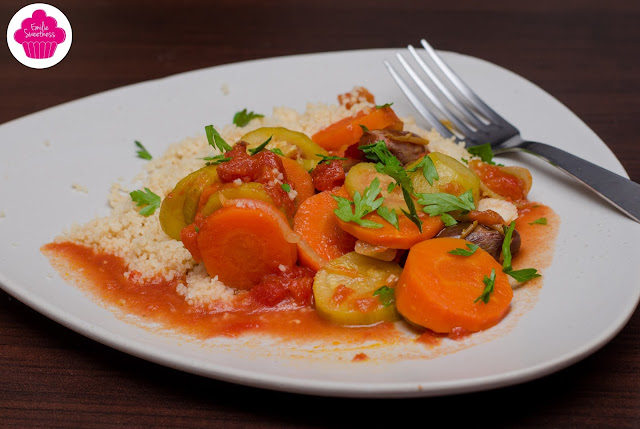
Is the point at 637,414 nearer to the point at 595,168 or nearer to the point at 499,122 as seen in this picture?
the point at 595,168

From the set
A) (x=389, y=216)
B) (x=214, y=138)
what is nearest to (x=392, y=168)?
(x=389, y=216)

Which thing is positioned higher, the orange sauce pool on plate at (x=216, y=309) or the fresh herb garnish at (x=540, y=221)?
the fresh herb garnish at (x=540, y=221)

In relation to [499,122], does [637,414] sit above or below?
below

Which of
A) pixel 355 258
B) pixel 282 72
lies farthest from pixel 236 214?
pixel 282 72

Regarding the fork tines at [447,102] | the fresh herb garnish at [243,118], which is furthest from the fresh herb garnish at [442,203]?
the fresh herb garnish at [243,118]

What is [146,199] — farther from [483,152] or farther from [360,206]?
[483,152]

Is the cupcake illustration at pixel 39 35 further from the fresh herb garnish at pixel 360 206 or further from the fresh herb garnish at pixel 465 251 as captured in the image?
the fresh herb garnish at pixel 465 251
